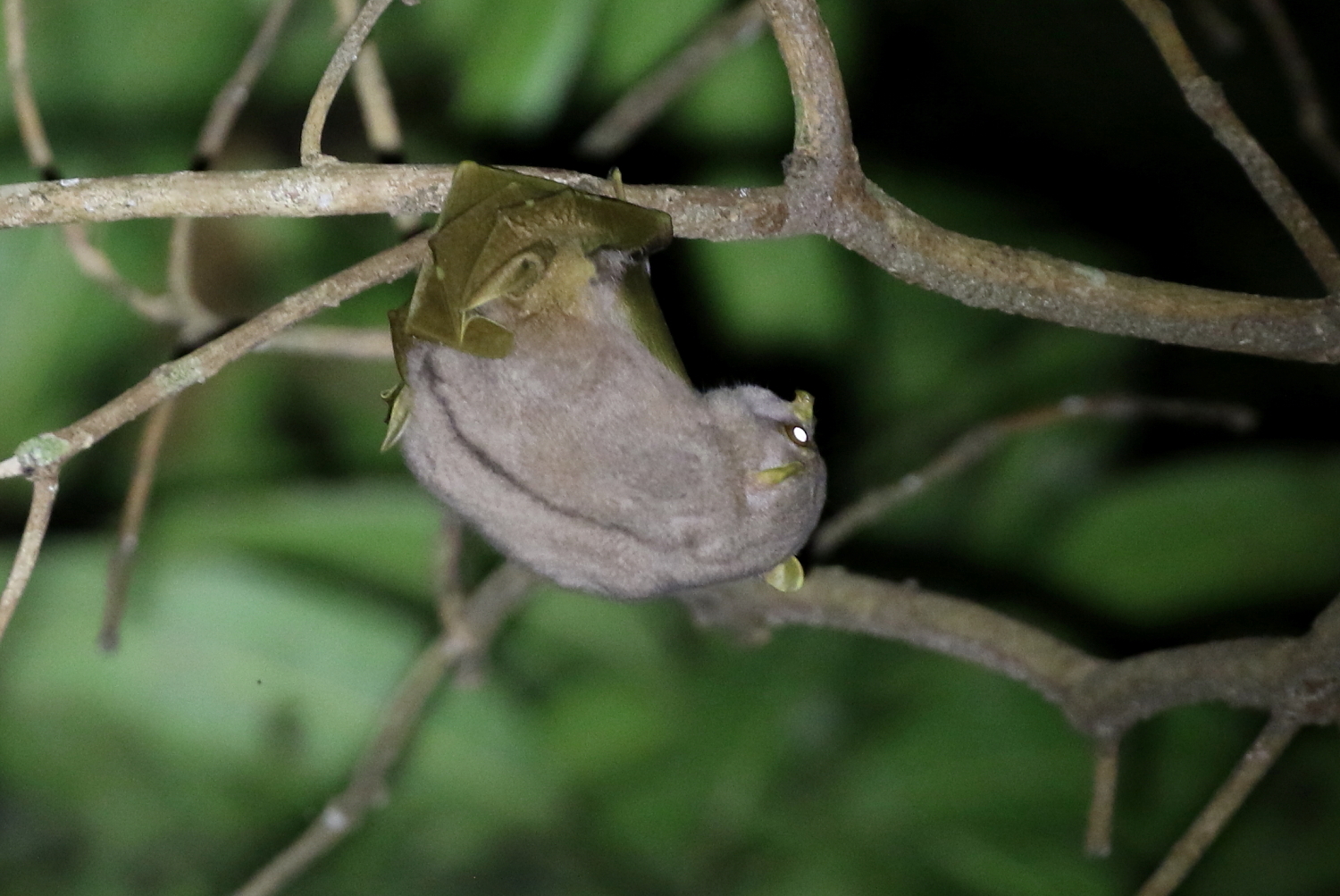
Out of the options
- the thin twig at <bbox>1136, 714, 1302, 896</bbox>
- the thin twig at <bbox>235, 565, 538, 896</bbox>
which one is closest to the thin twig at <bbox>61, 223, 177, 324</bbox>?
the thin twig at <bbox>235, 565, 538, 896</bbox>

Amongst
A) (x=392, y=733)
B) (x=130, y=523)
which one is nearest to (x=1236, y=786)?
(x=392, y=733)

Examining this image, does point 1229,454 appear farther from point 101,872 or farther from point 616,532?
point 101,872

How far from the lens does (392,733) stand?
1.39 m

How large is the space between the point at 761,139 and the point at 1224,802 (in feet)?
3.44

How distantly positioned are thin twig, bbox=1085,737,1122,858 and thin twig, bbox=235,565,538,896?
0.64 m

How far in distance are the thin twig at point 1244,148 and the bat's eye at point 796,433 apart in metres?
0.43

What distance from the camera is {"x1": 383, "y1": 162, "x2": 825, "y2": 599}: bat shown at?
2.83 feet

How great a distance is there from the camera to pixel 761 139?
1685 millimetres

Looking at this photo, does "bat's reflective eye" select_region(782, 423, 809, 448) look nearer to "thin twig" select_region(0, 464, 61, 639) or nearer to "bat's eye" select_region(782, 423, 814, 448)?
"bat's eye" select_region(782, 423, 814, 448)

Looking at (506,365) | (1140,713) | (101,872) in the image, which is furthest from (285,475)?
(1140,713)

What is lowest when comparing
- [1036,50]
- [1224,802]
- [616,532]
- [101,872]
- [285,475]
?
[101,872]

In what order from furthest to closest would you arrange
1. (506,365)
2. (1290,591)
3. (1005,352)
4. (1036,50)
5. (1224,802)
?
(1036,50) < (1005,352) < (1290,591) < (1224,802) < (506,365)

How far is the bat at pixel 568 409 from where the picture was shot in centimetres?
86

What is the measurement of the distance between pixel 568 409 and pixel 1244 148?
630mm
